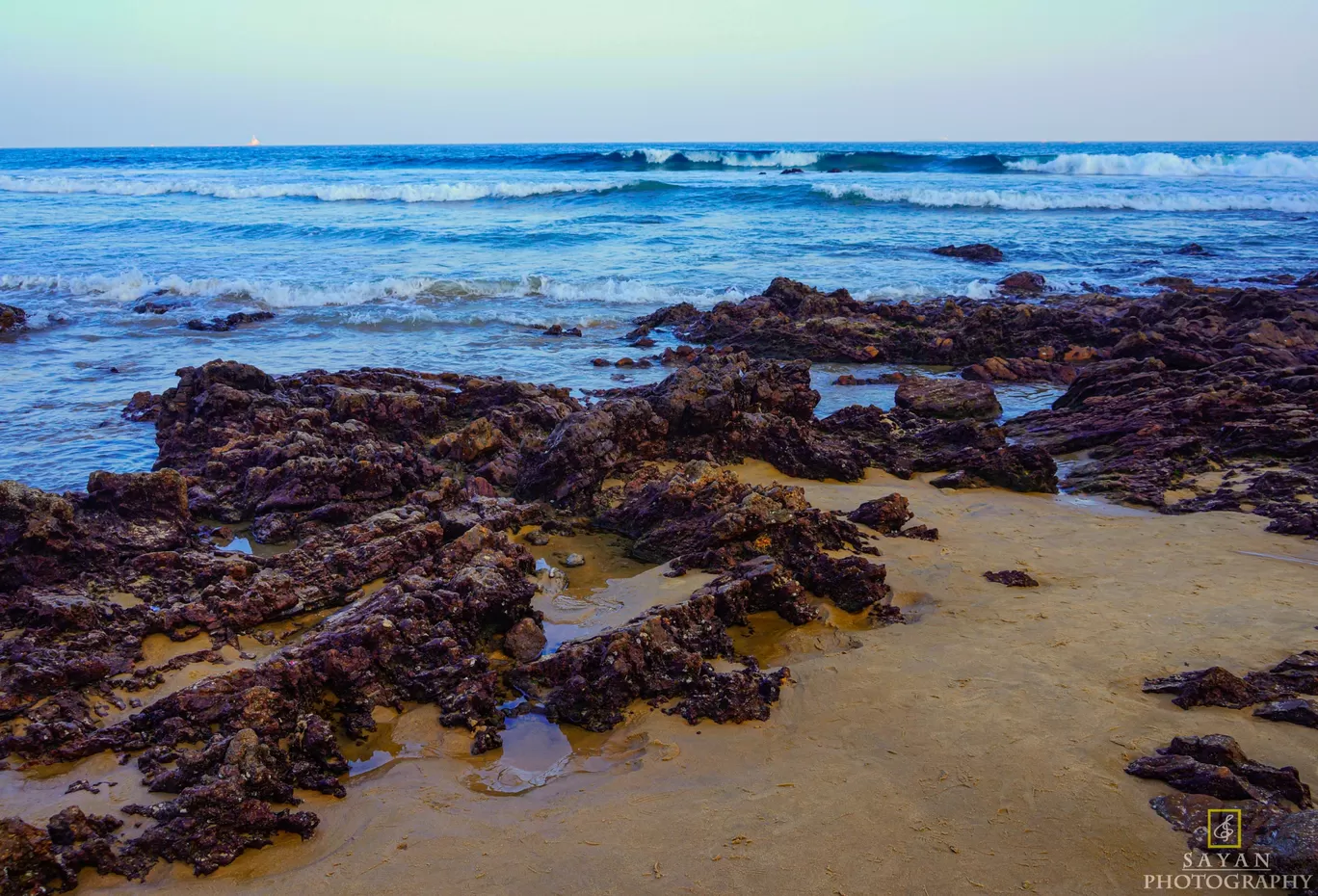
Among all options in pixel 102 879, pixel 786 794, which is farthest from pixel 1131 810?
pixel 102 879

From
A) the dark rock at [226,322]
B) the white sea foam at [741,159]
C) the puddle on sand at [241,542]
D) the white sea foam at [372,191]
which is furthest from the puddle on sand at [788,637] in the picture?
the white sea foam at [741,159]

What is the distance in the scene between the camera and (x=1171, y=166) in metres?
49.6

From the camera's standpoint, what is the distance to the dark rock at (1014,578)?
513cm

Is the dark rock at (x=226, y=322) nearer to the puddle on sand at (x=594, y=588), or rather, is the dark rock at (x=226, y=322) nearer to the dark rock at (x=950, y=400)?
the puddle on sand at (x=594, y=588)

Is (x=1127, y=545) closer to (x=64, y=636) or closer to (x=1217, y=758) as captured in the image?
(x=1217, y=758)

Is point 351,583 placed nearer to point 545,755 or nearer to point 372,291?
point 545,755

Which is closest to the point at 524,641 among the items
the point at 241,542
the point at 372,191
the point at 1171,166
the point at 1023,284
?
the point at 241,542

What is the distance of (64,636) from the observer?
4.51 meters

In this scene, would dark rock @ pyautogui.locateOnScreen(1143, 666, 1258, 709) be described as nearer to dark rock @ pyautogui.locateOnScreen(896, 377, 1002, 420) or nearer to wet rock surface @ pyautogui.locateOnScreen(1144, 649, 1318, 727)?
wet rock surface @ pyautogui.locateOnScreen(1144, 649, 1318, 727)

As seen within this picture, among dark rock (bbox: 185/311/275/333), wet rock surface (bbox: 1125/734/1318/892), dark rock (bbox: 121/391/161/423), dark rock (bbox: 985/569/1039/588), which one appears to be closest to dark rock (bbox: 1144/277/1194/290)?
Answer: dark rock (bbox: 985/569/1039/588)

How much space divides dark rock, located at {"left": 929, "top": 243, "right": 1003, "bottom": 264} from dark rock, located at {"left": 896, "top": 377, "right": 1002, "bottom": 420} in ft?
39.7

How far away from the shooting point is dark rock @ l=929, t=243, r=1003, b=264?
20.3m

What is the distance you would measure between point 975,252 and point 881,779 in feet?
63.6

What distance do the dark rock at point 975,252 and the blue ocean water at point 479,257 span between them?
44cm
